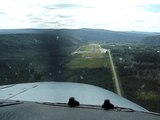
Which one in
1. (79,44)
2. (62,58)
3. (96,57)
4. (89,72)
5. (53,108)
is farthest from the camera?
(79,44)

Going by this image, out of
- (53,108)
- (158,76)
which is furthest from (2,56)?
(53,108)

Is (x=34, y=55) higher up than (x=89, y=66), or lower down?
higher up

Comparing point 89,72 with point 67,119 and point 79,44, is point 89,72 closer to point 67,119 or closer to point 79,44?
point 79,44

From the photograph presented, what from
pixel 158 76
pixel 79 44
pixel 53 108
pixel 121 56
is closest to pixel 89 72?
pixel 121 56

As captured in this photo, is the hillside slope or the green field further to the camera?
the hillside slope

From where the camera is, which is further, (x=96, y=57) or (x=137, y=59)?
(x=96, y=57)

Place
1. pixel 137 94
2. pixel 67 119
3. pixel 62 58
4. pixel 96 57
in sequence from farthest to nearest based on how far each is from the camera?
pixel 96 57 → pixel 62 58 → pixel 137 94 → pixel 67 119

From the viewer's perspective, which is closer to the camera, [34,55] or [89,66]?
[89,66]

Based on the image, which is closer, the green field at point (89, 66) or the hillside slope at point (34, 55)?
the green field at point (89, 66)

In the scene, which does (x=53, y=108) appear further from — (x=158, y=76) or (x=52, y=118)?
(x=158, y=76)

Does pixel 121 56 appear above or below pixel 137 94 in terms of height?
above
